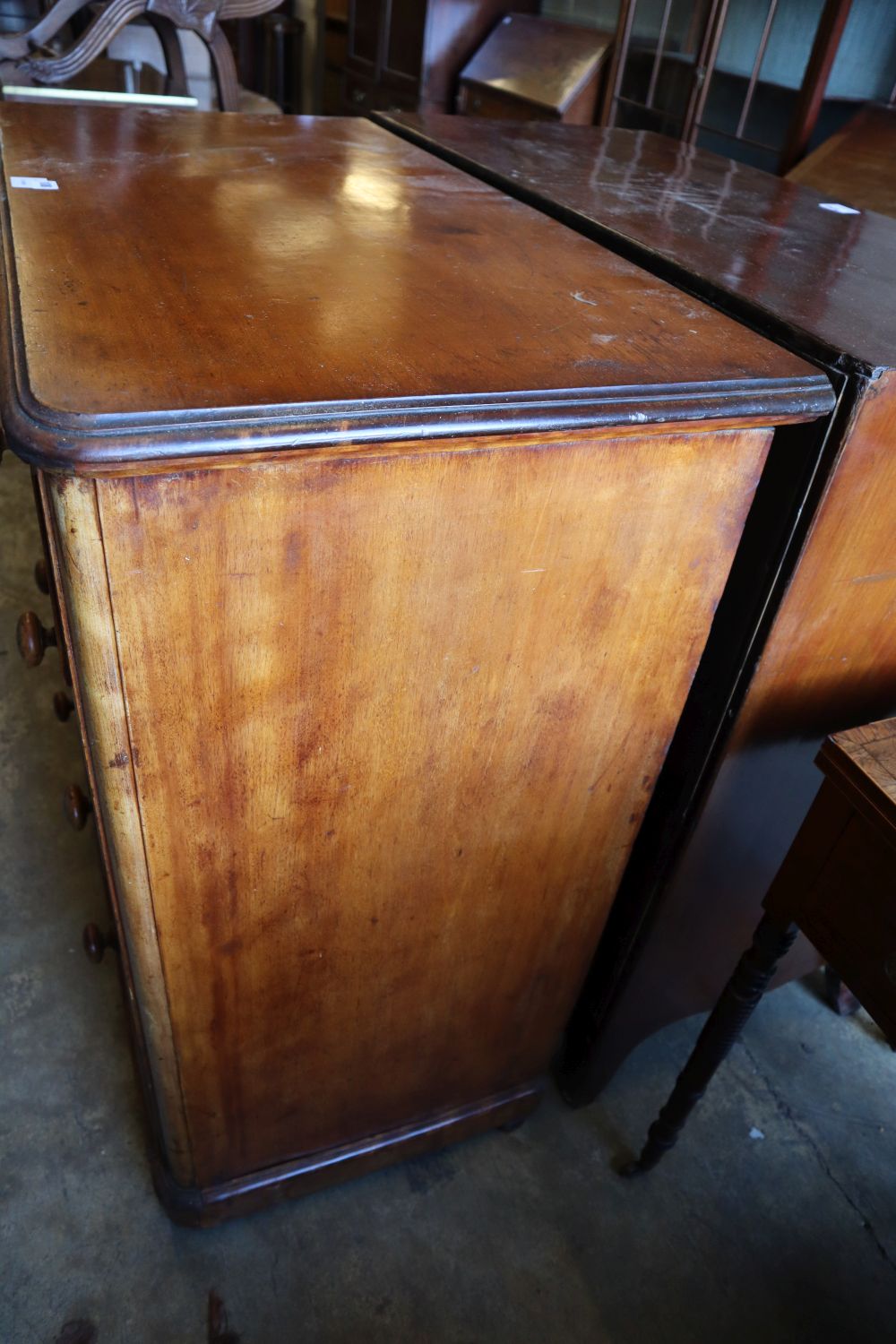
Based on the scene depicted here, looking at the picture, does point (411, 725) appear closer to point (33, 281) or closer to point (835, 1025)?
point (33, 281)

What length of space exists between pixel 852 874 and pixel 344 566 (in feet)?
1.81

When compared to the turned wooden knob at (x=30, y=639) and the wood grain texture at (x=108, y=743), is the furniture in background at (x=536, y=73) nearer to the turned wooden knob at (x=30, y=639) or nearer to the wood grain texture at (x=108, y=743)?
the turned wooden knob at (x=30, y=639)

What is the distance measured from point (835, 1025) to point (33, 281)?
1.58 metres

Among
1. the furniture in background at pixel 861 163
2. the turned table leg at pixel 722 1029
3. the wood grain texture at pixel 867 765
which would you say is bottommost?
the turned table leg at pixel 722 1029

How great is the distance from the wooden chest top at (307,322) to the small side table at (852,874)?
1.05 feet

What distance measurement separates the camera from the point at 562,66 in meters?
3.29

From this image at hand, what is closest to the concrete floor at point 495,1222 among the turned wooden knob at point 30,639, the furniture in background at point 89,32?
the turned wooden knob at point 30,639

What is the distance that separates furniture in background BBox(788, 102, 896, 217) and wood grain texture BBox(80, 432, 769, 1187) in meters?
1.87

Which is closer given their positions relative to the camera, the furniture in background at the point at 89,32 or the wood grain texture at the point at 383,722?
the wood grain texture at the point at 383,722

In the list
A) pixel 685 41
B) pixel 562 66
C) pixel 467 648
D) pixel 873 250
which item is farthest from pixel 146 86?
pixel 467 648

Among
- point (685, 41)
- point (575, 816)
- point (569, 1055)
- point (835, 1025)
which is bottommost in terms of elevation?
point (835, 1025)

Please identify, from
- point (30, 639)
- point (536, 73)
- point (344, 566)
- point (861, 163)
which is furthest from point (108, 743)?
point (536, 73)

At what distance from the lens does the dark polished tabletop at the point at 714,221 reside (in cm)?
88

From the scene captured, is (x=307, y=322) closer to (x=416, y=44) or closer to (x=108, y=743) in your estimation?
(x=108, y=743)
